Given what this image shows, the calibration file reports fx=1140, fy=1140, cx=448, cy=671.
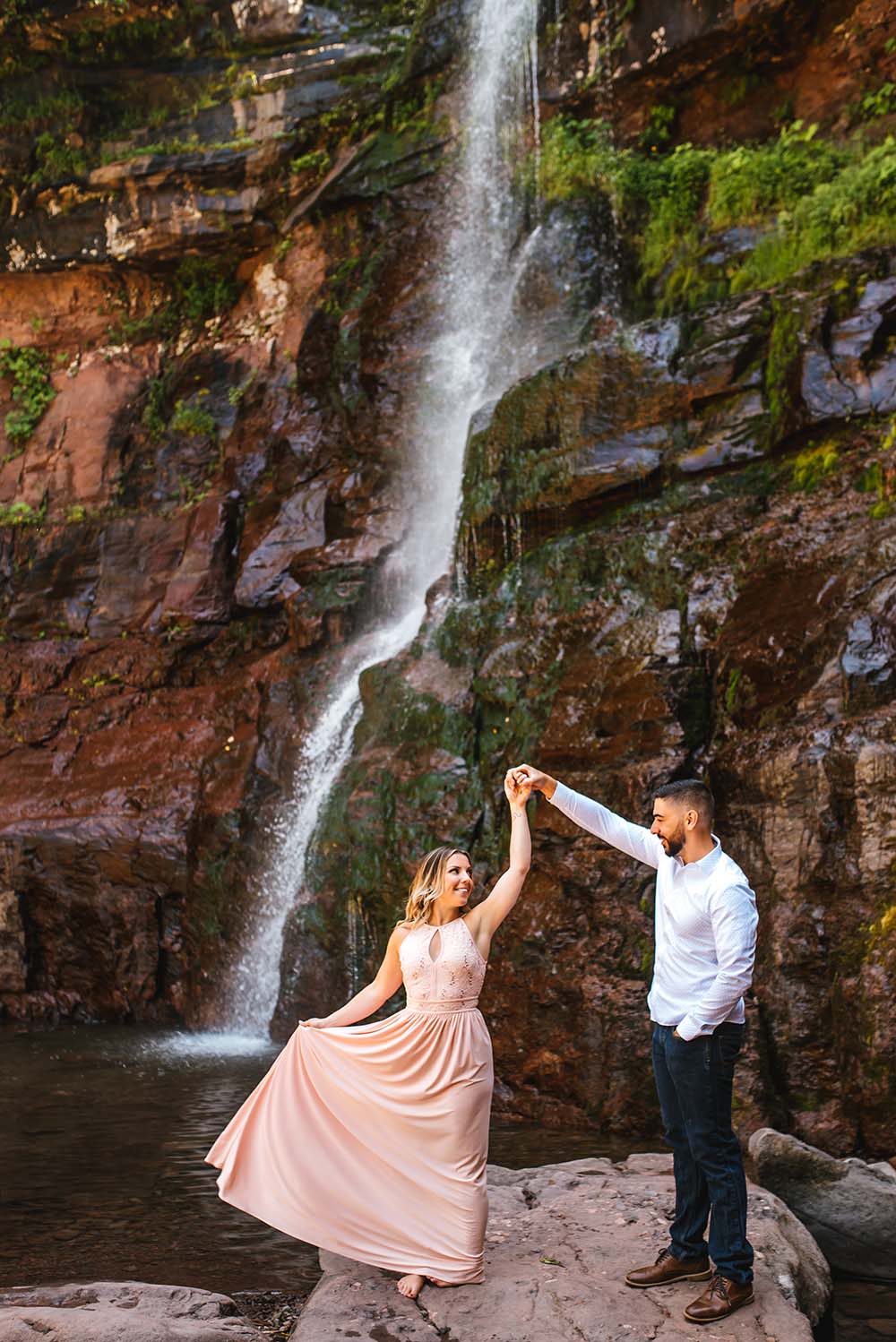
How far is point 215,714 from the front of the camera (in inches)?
615

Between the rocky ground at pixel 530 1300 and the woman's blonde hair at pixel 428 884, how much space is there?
4.87ft

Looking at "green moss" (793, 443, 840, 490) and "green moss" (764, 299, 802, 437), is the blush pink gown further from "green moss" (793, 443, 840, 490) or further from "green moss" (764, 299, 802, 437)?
"green moss" (764, 299, 802, 437)

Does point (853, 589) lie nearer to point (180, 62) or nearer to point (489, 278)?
point (489, 278)

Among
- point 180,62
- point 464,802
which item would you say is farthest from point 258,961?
point 180,62

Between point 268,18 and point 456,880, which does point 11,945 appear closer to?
point 456,880

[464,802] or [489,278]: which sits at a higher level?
[489,278]

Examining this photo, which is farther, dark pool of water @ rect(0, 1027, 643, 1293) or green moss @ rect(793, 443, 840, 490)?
green moss @ rect(793, 443, 840, 490)

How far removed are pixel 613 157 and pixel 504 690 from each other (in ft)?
31.9

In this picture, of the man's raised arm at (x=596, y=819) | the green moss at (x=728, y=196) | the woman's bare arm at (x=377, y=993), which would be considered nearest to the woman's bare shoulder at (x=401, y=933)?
the woman's bare arm at (x=377, y=993)

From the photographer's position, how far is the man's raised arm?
4945 millimetres

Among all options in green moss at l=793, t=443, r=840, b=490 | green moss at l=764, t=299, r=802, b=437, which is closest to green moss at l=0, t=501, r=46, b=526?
green moss at l=764, t=299, r=802, b=437

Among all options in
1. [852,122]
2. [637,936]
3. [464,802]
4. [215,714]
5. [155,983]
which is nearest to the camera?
[637,936]

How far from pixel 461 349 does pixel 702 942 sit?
44.6 feet

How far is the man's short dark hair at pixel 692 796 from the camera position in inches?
176
